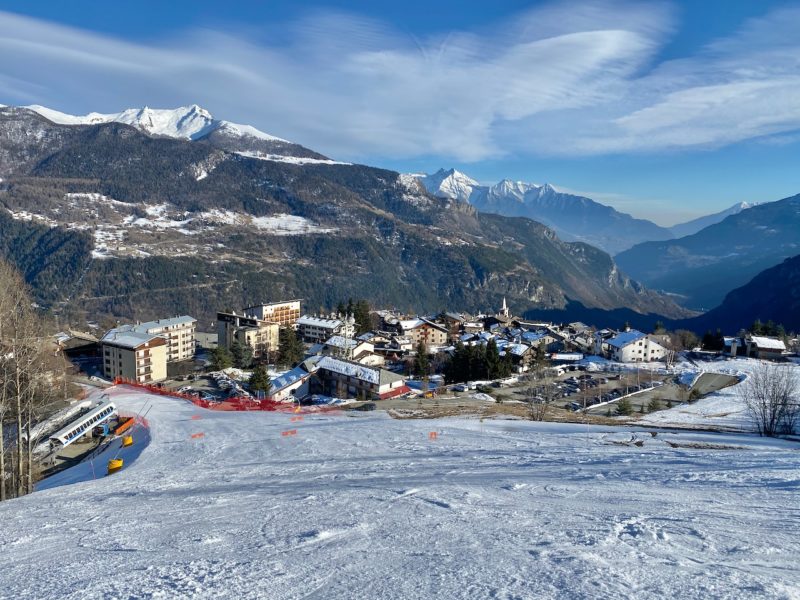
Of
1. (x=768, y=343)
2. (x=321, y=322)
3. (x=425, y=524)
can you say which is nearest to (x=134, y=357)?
(x=321, y=322)

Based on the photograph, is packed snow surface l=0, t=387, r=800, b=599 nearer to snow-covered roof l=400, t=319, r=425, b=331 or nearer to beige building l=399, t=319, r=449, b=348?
beige building l=399, t=319, r=449, b=348

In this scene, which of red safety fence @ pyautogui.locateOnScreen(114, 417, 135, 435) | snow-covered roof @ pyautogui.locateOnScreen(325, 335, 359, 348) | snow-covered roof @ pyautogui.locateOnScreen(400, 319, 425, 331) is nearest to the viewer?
red safety fence @ pyautogui.locateOnScreen(114, 417, 135, 435)

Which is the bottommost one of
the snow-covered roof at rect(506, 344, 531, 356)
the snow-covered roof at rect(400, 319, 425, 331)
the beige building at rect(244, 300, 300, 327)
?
the snow-covered roof at rect(506, 344, 531, 356)

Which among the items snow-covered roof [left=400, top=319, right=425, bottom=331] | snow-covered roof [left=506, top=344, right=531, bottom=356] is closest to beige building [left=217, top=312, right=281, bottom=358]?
snow-covered roof [left=400, top=319, right=425, bottom=331]

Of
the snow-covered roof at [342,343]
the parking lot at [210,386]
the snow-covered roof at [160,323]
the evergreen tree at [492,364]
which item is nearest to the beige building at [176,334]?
the snow-covered roof at [160,323]

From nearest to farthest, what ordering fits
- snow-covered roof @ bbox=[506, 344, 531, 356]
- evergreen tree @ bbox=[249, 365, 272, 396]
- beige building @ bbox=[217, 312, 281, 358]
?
evergreen tree @ bbox=[249, 365, 272, 396] → snow-covered roof @ bbox=[506, 344, 531, 356] → beige building @ bbox=[217, 312, 281, 358]

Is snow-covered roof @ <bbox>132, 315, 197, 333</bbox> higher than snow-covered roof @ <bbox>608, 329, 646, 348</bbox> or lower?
higher

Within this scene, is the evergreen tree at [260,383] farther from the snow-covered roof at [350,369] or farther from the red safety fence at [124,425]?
the red safety fence at [124,425]

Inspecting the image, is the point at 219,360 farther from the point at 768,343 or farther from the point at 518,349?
the point at 768,343
